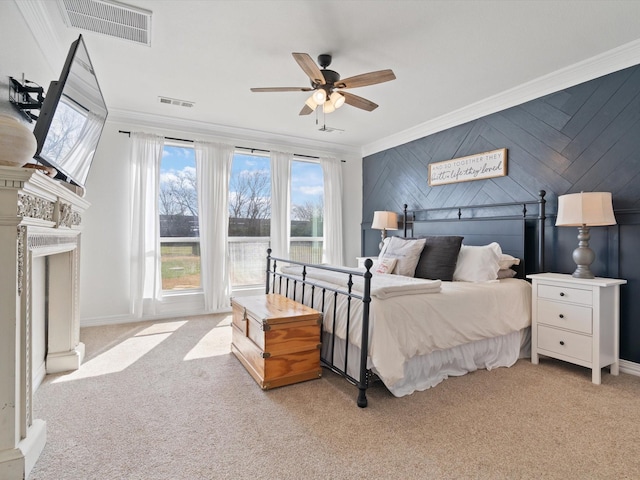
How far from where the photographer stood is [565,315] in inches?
106

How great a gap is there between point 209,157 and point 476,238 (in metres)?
3.47

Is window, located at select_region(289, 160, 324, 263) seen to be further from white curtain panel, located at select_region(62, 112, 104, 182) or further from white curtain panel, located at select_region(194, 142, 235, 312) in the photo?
white curtain panel, located at select_region(62, 112, 104, 182)

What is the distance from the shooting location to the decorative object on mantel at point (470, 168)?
363 cm

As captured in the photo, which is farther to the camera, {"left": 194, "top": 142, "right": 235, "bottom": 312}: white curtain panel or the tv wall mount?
{"left": 194, "top": 142, "right": 235, "bottom": 312}: white curtain panel

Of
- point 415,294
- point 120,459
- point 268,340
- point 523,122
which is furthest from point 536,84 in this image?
point 120,459

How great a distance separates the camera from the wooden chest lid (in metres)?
2.36

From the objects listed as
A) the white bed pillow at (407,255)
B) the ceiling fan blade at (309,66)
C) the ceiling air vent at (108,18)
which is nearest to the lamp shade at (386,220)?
the white bed pillow at (407,255)

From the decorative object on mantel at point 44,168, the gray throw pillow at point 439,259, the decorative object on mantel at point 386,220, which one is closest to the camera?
the decorative object on mantel at point 44,168

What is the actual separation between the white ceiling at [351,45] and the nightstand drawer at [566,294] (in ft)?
6.20

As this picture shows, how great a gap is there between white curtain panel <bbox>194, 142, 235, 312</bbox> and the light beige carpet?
176 cm

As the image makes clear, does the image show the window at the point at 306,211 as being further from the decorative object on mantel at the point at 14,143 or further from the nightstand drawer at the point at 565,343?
the decorative object on mantel at the point at 14,143

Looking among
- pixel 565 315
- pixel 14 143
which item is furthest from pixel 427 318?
pixel 14 143

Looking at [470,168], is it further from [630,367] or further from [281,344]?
[281,344]

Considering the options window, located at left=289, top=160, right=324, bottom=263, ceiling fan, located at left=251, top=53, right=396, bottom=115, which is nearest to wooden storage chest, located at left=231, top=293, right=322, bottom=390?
ceiling fan, located at left=251, top=53, right=396, bottom=115
